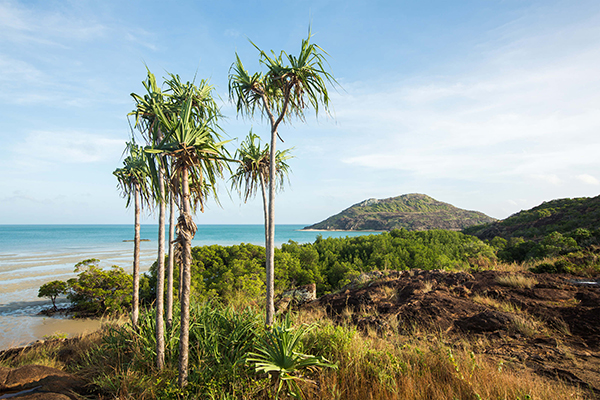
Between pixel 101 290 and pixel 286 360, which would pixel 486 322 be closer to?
A: pixel 286 360

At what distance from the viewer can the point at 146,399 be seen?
13.1 ft

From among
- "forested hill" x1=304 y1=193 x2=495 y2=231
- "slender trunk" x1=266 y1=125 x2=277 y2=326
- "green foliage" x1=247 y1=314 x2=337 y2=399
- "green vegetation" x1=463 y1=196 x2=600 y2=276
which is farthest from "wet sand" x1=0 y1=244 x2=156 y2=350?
"forested hill" x1=304 y1=193 x2=495 y2=231

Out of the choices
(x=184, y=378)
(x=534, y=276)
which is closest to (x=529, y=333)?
(x=534, y=276)

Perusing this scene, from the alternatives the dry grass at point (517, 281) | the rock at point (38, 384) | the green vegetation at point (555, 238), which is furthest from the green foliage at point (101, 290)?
the green vegetation at point (555, 238)

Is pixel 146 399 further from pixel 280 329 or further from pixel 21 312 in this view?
pixel 21 312

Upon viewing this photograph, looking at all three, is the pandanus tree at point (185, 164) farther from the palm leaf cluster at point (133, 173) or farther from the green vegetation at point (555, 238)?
the green vegetation at point (555, 238)

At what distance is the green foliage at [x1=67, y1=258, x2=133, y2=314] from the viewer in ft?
45.8

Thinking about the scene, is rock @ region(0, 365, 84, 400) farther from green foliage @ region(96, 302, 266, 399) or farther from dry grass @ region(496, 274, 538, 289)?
dry grass @ region(496, 274, 538, 289)

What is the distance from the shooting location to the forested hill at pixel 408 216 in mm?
65500

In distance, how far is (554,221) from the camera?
2531 cm

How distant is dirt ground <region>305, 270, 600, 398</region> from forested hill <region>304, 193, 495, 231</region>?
173 ft

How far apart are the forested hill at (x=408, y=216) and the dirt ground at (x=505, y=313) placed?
52.8 metres

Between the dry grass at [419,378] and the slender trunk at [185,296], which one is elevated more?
the slender trunk at [185,296]

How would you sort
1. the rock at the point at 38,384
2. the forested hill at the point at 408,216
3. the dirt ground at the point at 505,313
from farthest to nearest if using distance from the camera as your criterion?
the forested hill at the point at 408,216 → the dirt ground at the point at 505,313 → the rock at the point at 38,384
